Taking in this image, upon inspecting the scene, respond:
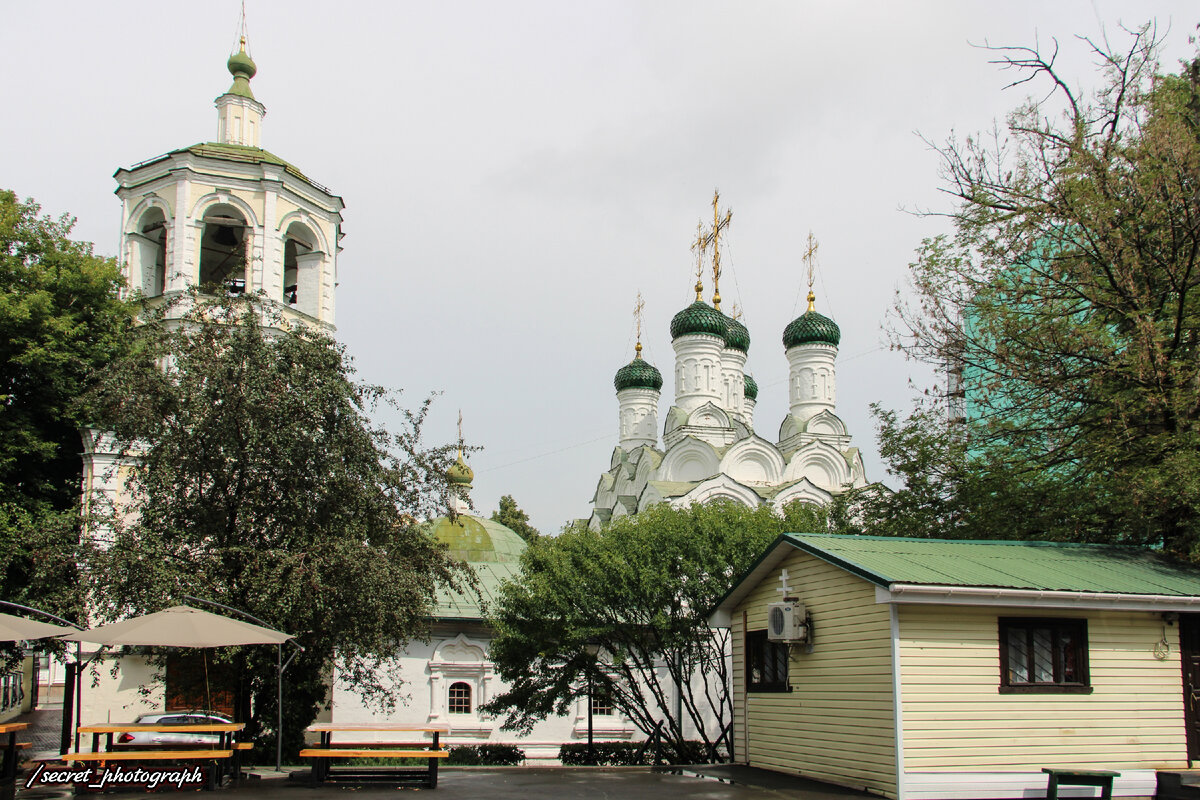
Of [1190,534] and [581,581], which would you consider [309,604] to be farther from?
[1190,534]

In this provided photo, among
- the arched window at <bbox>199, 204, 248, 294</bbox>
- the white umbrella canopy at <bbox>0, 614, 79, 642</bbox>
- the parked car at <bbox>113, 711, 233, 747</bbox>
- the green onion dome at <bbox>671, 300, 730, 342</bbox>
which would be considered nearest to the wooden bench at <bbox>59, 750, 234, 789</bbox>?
the white umbrella canopy at <bbox>0, 614, 79, 642</bbox>

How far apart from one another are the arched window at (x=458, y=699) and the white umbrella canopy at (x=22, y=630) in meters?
16.1

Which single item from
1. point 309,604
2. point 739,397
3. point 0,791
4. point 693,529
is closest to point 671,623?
point 693,529

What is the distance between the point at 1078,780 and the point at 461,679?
64.2ft

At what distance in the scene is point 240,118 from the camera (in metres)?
26.4

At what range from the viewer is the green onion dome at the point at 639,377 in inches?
1843

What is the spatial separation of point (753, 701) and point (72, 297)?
1693 cm

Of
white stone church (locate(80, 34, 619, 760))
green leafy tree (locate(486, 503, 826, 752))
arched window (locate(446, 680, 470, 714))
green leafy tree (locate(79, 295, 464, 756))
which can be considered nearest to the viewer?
green leafy tree (locate(79, 295, 464, 756))

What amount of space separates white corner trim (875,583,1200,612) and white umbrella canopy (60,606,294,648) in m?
6.93

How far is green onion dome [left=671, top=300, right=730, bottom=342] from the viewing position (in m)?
42.2

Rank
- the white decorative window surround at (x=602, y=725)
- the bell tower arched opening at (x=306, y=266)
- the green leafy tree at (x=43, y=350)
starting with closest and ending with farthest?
the green leafy tree at (x=43, y=350) < the bell tower arched opening at (x=306, y=266) < the white decorative window surround at (x=602, y=725)

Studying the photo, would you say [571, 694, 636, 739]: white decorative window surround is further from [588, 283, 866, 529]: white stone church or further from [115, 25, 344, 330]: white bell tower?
[115, 25, 344, 330]: white bell tower

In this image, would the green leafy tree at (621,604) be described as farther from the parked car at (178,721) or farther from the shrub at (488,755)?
the parked car at (178,721)

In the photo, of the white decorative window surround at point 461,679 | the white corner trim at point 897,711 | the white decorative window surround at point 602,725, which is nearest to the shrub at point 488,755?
the white decorative window surround at point 461,679
